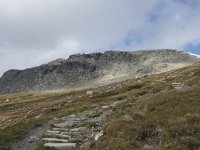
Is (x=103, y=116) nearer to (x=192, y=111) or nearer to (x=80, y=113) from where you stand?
(x=80, y=113)

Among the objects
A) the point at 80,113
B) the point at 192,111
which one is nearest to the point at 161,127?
the point at 192,111

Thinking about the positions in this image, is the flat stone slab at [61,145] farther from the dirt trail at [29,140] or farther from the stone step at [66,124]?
the stone step at [66,124]

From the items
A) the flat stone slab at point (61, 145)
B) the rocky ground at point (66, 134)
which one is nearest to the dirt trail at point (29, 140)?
the rocky ground at point (66, 134)

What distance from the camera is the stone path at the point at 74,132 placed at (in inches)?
948

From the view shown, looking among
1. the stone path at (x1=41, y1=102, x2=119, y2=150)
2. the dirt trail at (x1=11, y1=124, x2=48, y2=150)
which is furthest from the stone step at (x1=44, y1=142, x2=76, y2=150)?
the dirt trail at (x1=11, y1=124, x2=48, y2=150)

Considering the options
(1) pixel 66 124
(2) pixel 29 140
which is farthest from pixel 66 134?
(1) pixel 66 124

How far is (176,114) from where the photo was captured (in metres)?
25.6

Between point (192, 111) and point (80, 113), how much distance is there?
1316 cm

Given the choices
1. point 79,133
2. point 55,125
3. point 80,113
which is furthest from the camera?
point 80,113

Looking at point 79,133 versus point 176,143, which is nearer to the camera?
point 176,143

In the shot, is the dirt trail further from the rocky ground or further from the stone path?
the stone path

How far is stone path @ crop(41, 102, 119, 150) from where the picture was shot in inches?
948

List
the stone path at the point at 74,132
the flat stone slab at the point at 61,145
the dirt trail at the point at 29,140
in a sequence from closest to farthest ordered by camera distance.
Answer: the flat stone slab at the point at 61,145
the stone path at the point at 74,132
the dirt trail at the point at 29,140

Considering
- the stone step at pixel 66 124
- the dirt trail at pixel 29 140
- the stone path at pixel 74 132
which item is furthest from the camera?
the stone step at pixel 66 124
